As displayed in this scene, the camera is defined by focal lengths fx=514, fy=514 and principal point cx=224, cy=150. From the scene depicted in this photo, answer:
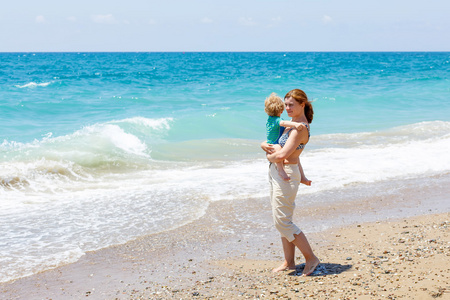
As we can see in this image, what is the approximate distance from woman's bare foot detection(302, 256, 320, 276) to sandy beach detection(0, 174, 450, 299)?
0.06 meters

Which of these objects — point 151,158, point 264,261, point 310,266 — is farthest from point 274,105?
point 151,158

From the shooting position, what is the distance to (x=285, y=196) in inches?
189

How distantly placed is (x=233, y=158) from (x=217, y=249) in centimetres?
639

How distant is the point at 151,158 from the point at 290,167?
8.31 metres

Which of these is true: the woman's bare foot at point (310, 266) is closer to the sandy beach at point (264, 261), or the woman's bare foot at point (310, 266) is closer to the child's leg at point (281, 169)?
the sandy beach at point (264, 261)

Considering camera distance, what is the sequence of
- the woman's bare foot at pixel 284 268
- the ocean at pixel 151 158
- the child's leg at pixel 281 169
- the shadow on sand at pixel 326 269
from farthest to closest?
1. the ocean at pixel 151 158
2. the woman's bare foot at pixel 284 268
3. the shadow on sand at pixel 326 269
4. the child's leg at pixel 281 169

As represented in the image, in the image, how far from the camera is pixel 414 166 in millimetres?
10742

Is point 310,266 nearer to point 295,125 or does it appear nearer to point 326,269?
point 326,269

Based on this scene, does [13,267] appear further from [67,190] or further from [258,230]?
[67,190]

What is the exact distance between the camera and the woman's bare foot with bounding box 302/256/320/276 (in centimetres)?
495

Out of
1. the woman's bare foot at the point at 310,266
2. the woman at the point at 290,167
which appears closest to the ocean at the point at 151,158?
the woman at the point at 290,167

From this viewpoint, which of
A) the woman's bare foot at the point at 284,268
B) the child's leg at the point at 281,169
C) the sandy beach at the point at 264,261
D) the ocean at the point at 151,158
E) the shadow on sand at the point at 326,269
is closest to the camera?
the sandy beach at the point at 264,261

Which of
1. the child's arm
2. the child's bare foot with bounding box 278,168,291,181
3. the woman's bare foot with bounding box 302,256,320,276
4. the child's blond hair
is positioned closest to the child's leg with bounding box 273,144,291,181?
the child's bare foot with bounding box 278,168,291,181

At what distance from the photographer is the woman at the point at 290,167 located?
465 cm
